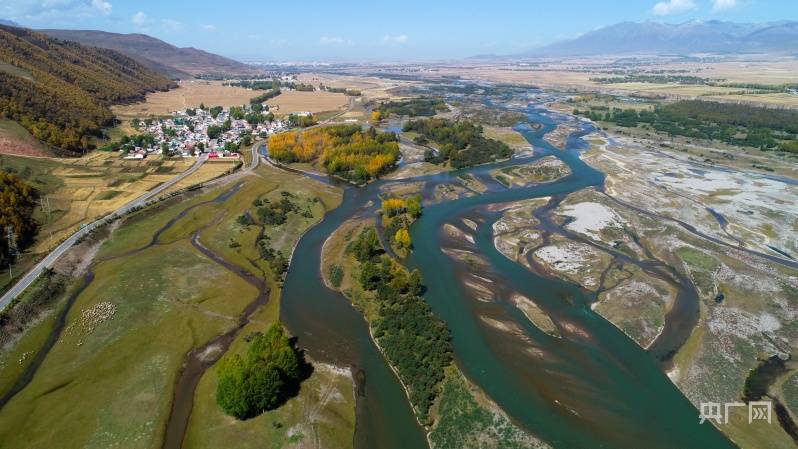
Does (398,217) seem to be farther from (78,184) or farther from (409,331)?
(78,184)

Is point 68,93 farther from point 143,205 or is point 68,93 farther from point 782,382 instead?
point 782,382

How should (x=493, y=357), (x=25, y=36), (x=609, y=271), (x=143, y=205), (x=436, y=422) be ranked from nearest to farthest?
(x=436, y=422), (x=493, y=357), (x=609, y=271), (x=143, y=205), (x=25, y=36)

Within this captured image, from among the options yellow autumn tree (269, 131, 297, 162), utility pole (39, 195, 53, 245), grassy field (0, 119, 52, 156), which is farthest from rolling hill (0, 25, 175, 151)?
yellow autumn tree (269, 131, 297, 162)

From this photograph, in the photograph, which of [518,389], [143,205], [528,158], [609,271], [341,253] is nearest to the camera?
[518,389]

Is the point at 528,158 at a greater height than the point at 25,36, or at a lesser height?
lesser

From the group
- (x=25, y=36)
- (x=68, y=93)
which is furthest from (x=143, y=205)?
(x=25, y=36)

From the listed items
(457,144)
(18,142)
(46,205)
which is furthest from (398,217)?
(18,142)

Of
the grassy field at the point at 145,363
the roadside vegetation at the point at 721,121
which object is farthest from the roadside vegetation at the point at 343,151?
the roadside vegetation at the point at 721,121

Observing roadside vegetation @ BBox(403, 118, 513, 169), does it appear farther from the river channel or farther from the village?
the village

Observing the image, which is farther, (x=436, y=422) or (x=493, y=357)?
(x=493, y=357)
